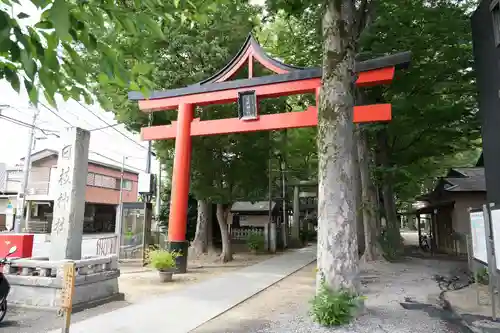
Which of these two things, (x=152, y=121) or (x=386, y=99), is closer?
(x=152, y=121)

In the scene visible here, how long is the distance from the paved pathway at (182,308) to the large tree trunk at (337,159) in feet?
7.56

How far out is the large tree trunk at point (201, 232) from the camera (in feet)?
55.5

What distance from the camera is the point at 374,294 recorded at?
27.8 ft

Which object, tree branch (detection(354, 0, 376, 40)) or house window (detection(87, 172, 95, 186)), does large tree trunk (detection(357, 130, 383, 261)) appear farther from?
house window (detection(87, 172, 95, 186))

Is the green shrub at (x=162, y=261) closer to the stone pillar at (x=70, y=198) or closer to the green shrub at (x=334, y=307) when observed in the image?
the stone pillar at (x=70, y=198)

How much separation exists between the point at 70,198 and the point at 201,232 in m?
9.88

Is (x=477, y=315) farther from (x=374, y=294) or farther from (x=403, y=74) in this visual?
(x=403, y=74)

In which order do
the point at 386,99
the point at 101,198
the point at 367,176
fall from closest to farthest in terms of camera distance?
the point at 367,176 < the point at 386,99 < the point at 101,198

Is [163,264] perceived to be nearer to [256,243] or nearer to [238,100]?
[238,100]

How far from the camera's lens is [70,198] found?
7.64 m

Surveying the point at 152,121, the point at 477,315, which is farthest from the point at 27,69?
the point at 152,121

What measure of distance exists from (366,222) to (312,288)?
18.9 feet

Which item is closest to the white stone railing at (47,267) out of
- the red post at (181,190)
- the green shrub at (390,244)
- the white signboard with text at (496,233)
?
the red post at (181,190)

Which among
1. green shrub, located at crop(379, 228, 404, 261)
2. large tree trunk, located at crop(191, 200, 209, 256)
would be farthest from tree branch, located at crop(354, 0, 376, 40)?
large tree trunk, located at crop(191, 200, 209, 256)
